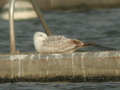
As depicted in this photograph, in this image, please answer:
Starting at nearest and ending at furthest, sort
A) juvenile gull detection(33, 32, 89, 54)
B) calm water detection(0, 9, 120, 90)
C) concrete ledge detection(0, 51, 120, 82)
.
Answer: concrete ledge detection(0, 51, 120, 82), calm water detection(0, 9, 120, 90), juvenile gull detection(33, 32, 89, 54)

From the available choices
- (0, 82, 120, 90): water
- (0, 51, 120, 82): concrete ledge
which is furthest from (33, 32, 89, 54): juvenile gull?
(0, 82, 120, 90): water

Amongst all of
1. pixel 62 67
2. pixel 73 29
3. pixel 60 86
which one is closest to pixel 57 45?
pixel 62 67

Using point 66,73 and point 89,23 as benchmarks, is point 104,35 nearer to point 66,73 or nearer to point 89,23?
point 89,23

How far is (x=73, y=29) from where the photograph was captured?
66.2 feet

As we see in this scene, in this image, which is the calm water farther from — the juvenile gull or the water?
the juvenile gull

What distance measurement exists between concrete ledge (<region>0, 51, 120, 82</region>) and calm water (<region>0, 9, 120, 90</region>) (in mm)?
155

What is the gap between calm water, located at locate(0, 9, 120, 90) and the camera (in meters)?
9.09

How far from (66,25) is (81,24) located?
66 centimetres

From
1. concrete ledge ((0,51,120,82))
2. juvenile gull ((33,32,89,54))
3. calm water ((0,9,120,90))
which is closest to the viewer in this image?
concrete ledge ((0,51,120,82))

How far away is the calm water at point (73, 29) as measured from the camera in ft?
29.8

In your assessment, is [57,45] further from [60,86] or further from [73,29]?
[73,29]

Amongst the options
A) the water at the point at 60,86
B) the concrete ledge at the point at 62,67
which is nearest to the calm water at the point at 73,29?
the water at the point at 60,86

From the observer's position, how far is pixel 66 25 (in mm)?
21688

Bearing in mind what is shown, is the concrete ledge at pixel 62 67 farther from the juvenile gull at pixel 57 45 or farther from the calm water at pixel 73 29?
the juvenile gull at pixel 57 45
